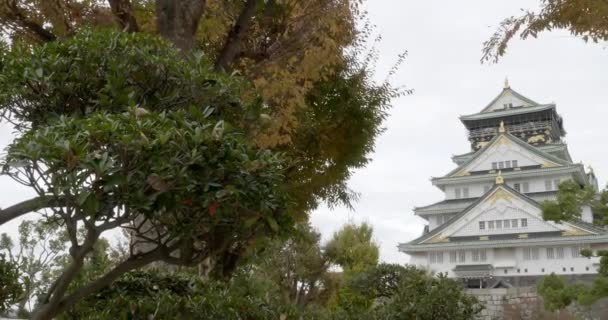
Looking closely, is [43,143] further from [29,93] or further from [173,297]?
[173,297]

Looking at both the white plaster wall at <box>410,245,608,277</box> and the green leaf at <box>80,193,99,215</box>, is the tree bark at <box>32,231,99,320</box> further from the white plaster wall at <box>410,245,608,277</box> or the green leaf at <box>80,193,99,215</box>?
the white plaster wall at <box>410,245,608,277</box>

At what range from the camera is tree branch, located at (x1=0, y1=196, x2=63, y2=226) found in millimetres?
1813

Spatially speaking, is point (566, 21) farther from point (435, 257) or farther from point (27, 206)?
point (435, 257)

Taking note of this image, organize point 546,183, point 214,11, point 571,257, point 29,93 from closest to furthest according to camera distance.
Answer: point 29,93 < point 214,11 < point 571,257 < point 546,183

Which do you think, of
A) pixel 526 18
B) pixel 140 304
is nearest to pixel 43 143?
pixel 140 304

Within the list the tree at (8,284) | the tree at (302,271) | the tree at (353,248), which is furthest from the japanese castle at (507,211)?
the tree at (8,284)

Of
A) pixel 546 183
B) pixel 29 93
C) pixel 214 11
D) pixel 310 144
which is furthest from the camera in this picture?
pixel 546 183

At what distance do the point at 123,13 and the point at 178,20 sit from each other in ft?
2.47

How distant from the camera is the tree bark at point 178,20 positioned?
4480 millimetres

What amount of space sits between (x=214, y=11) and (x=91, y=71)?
10.3 ft

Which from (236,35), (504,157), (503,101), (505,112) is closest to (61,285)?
(236,35)

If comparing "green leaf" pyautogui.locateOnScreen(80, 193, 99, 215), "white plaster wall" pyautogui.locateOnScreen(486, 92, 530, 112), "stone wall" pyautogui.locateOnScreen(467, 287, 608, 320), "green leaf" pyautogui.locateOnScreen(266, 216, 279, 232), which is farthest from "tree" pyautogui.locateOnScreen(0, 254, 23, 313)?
"white plaster wall" pyautogui.locateOnScreen(486, 92, 530, 112)

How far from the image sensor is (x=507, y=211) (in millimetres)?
25891

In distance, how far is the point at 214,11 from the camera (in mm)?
5312
